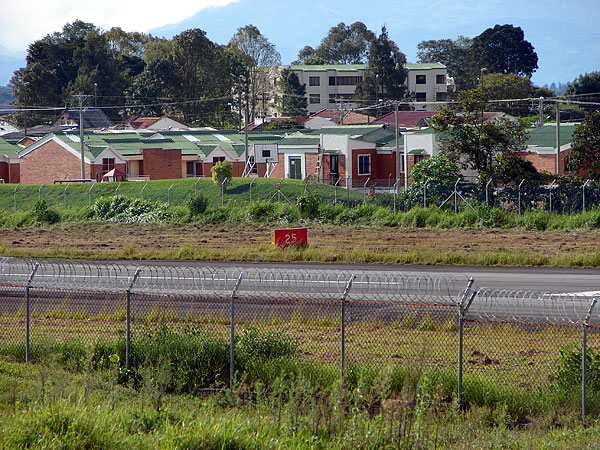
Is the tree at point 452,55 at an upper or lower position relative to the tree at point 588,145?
upper

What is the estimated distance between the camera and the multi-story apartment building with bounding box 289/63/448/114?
12462cm

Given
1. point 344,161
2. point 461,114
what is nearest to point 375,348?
point 461,114

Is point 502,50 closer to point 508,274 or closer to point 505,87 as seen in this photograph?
point 505,87

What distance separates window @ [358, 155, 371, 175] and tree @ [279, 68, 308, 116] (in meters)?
52.3

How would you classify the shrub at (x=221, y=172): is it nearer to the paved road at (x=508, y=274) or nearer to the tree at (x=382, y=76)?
the paved road at (x=508, y=274)

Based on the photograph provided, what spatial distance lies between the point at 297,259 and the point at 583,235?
43.8 ft

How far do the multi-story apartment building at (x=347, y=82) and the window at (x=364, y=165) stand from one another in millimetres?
61213

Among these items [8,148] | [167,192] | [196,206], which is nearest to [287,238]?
[196,206]

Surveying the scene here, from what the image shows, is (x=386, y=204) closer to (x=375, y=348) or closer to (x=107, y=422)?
(x=375, y=348)

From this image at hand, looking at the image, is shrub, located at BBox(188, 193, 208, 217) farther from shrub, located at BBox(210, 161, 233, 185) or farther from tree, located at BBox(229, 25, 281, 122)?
tree, located at BBox(229, 25, 281, 122)

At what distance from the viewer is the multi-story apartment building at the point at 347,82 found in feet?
409

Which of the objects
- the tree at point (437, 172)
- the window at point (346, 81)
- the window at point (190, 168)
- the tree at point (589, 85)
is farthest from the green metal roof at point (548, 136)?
the window at point (346, 81)

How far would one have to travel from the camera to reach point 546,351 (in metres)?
13.9

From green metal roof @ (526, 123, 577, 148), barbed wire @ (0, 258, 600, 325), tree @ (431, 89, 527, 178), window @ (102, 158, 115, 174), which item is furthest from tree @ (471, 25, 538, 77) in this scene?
barbed wire @ (0, 258, 600, 325)
